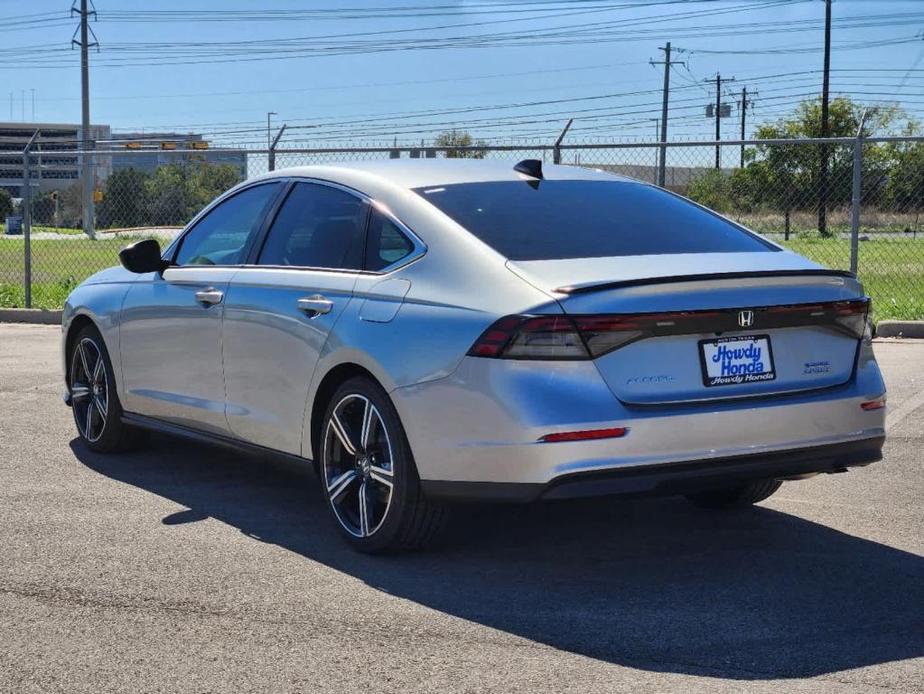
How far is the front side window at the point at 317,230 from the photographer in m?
5.92

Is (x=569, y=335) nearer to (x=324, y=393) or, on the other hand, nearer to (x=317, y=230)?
(x=324, y=393)

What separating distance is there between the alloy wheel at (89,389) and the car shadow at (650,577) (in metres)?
1.05

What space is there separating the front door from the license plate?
2487mm

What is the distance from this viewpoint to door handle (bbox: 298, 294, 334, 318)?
571 centimetres

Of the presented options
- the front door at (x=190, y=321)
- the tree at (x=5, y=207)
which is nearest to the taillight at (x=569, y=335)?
the front door at (x=190, y=321)

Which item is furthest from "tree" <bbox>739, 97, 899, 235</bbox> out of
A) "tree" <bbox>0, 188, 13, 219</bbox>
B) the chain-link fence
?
"tree" <bbox>0, 188, 13, 219</bbox>

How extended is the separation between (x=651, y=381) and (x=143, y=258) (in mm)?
3248

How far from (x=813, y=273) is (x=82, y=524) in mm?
3293

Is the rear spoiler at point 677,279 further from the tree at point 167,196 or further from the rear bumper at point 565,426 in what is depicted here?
the tree at point 167,196

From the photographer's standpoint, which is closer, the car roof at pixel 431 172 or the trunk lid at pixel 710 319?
the trunk lid at pixel 710 319

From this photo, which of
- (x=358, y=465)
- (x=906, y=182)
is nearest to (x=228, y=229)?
(x=358, y=465)

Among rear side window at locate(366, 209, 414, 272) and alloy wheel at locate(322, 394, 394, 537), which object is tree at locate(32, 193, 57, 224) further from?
alloy wheel at locate(322, 394, 394, 537)

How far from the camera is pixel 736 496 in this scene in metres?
6.33

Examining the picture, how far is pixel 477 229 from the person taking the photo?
5477 millimetres
